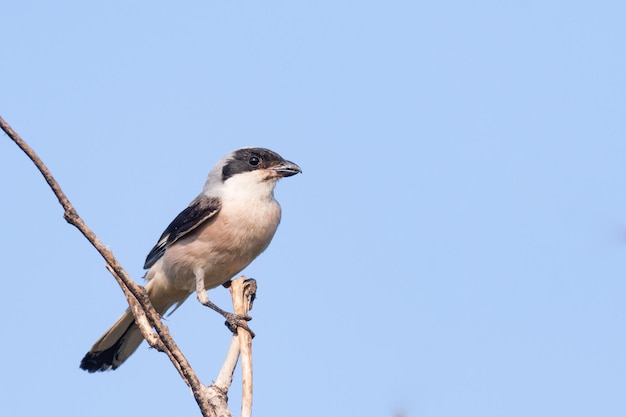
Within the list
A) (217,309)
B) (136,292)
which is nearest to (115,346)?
(217,309)

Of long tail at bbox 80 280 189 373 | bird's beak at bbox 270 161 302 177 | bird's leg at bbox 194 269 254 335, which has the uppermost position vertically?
bird's beak at bbox 270 161 302 177

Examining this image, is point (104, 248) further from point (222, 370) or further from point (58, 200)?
point (222, 370)

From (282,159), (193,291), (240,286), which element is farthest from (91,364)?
(282,159)

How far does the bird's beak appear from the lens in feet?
24.0

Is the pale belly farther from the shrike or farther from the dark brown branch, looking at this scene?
the dark brown branch

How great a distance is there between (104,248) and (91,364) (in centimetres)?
297

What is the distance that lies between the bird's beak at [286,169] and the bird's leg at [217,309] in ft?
3.46

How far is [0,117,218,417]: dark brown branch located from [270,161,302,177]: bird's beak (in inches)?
120

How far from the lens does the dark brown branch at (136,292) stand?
3844mm

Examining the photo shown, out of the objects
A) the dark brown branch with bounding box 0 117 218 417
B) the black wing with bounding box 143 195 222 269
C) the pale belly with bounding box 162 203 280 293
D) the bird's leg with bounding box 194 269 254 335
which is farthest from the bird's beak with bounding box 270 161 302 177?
the dark brown branch with bounding box 0 117 218 417

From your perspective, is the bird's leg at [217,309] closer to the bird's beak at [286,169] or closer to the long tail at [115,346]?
the long tail at [115,346]

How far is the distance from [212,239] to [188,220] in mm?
340

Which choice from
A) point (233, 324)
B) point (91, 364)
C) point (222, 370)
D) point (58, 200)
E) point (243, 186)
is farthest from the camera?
point (243, 186)

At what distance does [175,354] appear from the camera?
4125 millimetres
